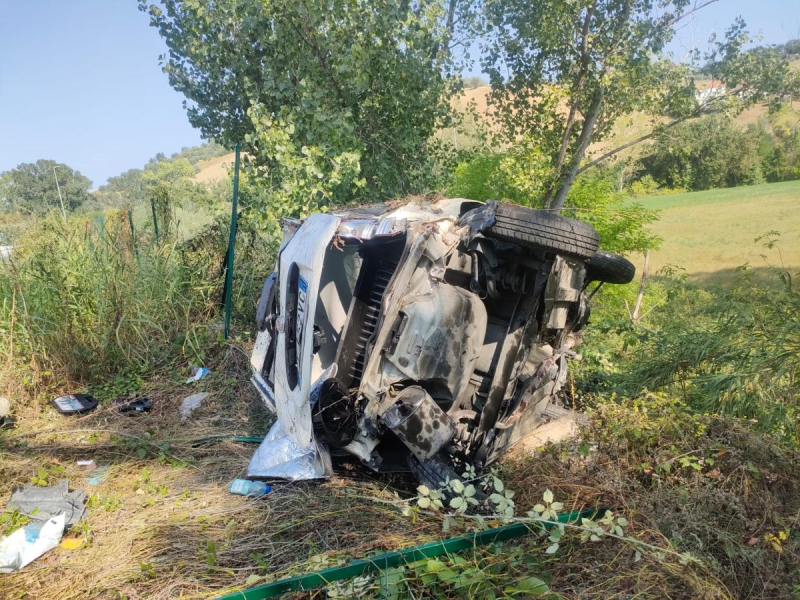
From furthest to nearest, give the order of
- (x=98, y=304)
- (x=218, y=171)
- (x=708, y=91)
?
(x=218, y=171)
(x=708, y=91)
(x=98, y=304)

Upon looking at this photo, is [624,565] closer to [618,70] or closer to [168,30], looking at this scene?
[618,70]

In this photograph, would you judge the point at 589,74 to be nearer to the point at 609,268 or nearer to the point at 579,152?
the point at 579,152

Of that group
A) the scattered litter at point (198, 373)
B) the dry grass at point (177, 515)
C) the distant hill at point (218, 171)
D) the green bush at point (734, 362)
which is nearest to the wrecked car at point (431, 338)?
the dry grass at point (177, 515)

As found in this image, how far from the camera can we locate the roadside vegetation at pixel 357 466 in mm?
2328

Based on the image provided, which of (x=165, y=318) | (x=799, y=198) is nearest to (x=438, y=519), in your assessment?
(x=165, y=318)

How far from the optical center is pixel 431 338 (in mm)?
2975

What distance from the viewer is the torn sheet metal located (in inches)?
132

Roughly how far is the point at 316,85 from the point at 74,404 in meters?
4.66

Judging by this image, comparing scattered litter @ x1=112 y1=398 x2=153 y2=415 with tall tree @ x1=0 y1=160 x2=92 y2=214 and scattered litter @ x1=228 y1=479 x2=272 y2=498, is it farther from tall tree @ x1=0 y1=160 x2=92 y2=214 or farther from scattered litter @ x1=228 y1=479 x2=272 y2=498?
tall tree @ x1=0 y1=160 x2=92 y2=214

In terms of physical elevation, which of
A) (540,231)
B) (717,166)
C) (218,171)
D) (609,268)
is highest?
(218,171)

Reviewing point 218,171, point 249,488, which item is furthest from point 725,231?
point 218,171

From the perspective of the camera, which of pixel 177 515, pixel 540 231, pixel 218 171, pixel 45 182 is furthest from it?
pixel 218 171

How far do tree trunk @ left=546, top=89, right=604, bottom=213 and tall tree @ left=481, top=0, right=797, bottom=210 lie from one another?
0.02 meters

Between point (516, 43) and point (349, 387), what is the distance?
7.16m
